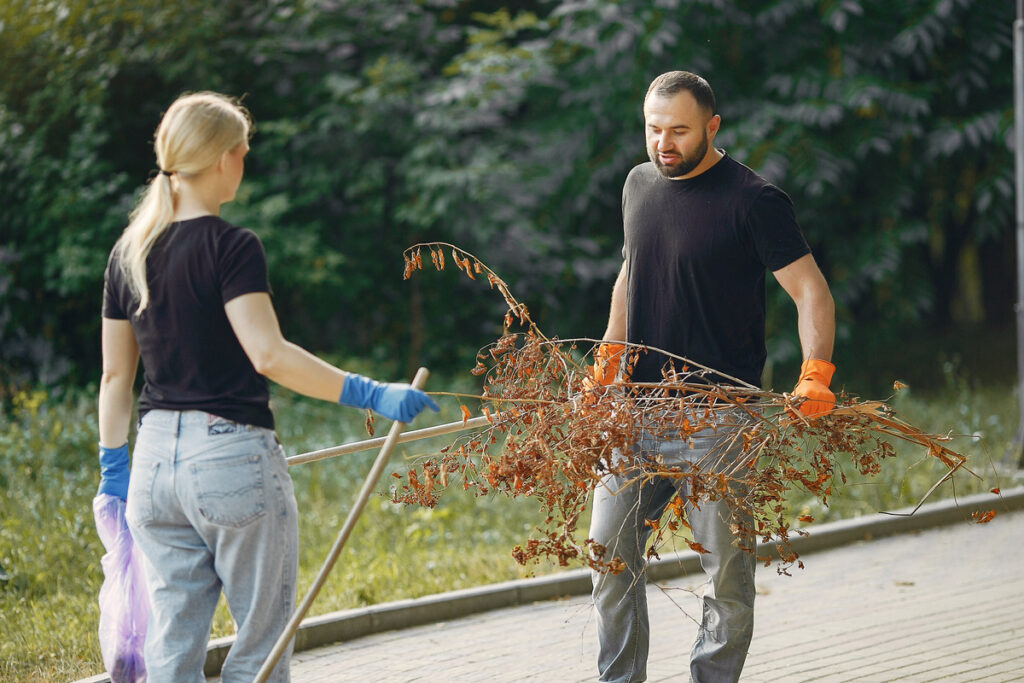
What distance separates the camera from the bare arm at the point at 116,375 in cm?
335

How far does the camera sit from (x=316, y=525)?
774 centimetres

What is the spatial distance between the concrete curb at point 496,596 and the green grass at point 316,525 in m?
0.20

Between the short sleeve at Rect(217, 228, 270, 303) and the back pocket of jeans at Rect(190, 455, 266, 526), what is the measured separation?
42 cm

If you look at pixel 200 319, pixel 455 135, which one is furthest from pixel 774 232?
pixel 455 135

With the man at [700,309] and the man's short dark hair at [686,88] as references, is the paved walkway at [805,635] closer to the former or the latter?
the man at [700,309]

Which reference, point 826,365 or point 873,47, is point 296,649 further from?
point 873,47

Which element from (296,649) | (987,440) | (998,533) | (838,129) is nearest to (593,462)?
(296,649)

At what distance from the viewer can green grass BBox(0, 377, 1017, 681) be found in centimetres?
562

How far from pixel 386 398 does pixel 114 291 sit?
0.78 meters

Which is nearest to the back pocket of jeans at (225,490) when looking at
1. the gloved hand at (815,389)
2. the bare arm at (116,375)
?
the bare arm at (116,375)

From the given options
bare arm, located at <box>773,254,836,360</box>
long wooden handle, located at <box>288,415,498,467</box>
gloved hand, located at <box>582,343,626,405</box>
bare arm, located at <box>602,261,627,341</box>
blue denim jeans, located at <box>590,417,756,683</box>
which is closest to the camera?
long wooden handle, located at <box>288,415,498,467</box>

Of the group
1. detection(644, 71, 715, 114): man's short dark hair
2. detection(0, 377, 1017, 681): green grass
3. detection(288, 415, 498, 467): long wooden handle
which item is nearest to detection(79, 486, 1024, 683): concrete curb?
detection(0, 377, 1017, 681): green grass

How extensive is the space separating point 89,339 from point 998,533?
364 inches

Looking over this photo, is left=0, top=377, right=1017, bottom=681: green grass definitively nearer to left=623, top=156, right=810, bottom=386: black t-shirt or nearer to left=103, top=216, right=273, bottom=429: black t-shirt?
left=623, top=156, right=810, bottom=386: black t-shirt
